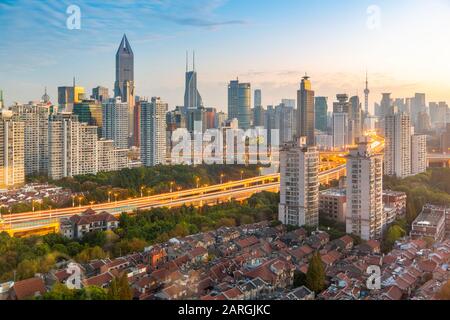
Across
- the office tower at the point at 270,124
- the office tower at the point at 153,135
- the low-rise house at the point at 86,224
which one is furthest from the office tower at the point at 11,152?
the office tower at the point at 270,124

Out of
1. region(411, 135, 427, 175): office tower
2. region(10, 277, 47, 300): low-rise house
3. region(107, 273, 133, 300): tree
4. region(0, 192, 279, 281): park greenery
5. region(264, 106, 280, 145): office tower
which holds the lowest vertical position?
region(0, 192, 279, 281): park greenery

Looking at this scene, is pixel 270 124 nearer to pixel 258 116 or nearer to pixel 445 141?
pixel 258 116

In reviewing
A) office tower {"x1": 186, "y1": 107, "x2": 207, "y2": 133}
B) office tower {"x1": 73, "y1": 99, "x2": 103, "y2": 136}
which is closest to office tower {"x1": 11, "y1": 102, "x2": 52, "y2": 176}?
office tower {"x1": 73, "y1": 99, "x2": 103, "y2": 136}

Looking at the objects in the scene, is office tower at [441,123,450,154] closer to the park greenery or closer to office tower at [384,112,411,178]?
office tower at [384,112,411,178]

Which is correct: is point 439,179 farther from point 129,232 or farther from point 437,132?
point 129,232

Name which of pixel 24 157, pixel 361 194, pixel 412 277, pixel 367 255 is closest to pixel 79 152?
pixel 24 157

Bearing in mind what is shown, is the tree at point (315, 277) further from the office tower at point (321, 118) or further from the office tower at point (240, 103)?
the office tower at point (321, 118)
